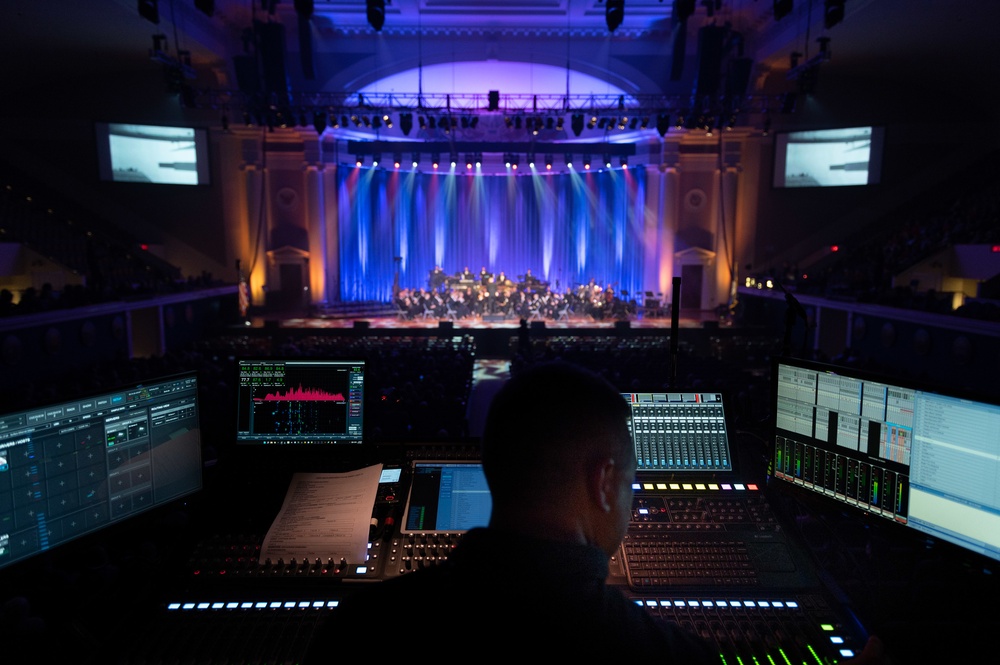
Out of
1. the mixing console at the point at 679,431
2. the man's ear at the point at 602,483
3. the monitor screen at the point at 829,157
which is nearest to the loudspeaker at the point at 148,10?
the mixing console at the point at 679,431

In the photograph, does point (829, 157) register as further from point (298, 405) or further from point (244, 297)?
point (298, 405)

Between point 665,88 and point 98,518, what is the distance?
18.2m

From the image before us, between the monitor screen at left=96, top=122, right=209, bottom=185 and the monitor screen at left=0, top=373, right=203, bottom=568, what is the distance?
16.8 meters

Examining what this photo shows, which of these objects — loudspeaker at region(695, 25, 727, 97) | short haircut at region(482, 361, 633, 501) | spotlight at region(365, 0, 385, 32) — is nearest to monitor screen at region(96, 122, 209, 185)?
spotlight at region(365, 0, 385, 32)

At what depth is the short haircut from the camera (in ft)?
3.48

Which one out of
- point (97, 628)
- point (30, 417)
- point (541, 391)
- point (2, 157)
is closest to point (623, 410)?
point (541, 391)

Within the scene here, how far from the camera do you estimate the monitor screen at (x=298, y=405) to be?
2.38 meters

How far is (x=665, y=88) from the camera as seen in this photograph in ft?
57.0

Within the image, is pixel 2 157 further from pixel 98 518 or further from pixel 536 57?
pixel 98 518

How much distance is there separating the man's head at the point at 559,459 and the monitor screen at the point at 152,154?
18.2 metres

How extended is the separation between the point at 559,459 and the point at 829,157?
18605mm

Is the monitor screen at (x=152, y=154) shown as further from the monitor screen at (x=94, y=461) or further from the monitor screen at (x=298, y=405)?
the monitor screen at (x=94, y=461)

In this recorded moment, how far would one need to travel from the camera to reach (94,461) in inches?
74.3

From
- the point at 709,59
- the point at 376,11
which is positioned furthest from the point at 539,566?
the point at 709,59
